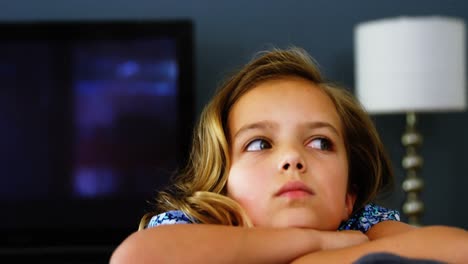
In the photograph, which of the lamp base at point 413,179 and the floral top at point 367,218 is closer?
the floral top at point 367,218

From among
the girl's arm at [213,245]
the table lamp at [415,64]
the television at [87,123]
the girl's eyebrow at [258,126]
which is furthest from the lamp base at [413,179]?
the girl's arm at [213,245]

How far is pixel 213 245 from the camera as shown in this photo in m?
0.67

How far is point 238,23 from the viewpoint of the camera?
3002 millimetres

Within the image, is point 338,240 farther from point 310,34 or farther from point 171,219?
point 310,34

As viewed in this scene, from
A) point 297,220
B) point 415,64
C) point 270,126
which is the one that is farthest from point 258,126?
point 415,64

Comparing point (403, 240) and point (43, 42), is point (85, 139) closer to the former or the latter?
point (43, 42)

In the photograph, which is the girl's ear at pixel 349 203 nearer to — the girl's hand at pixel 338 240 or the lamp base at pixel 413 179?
the girl's hand at pixel 338 240

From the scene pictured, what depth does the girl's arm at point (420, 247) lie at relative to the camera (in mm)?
606

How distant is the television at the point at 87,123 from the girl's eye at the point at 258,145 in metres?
1.82

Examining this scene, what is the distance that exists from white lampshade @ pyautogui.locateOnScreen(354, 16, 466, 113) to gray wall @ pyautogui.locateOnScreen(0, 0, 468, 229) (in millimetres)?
439

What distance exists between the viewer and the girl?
666 mm

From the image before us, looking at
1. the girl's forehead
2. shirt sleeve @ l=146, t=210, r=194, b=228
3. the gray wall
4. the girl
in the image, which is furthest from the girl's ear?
the gray wall

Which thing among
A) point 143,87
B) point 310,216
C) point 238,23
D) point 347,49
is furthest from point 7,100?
point 310,216

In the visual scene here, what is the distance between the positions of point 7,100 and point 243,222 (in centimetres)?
205
